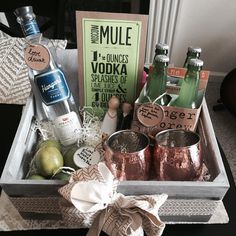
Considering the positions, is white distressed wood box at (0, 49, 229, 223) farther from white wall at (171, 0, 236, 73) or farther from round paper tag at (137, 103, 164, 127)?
white wall at (171, 0, 236, 73)

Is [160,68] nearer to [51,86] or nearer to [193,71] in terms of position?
[193,71]

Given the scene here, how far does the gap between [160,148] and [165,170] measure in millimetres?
47

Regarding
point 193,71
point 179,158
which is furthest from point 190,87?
point 179,158

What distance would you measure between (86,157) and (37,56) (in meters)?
0.24

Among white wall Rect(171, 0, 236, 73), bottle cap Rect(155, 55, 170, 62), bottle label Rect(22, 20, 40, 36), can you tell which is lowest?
white wall Rect(171, 0, 236, 73)

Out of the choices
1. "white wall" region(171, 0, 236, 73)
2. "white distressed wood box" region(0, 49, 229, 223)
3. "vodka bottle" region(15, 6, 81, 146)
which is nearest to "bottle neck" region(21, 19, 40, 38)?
"vodka bottle" region(15, 6, 81, 146)

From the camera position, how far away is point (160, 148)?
22.6 inches

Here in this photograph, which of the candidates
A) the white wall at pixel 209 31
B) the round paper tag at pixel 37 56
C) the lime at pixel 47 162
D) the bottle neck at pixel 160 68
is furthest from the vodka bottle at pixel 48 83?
the white wall at pixel 209 31

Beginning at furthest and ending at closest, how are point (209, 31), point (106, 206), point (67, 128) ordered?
point (209, 31) < point (67, 128) < point (106, 206)

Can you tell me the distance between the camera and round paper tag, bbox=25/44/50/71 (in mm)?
643

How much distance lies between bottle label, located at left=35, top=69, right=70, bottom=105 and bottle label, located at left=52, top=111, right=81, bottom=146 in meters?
0.04

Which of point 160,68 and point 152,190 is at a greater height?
point 160,68

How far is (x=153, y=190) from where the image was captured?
53 centimetres

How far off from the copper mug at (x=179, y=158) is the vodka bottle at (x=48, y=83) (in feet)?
0.77
